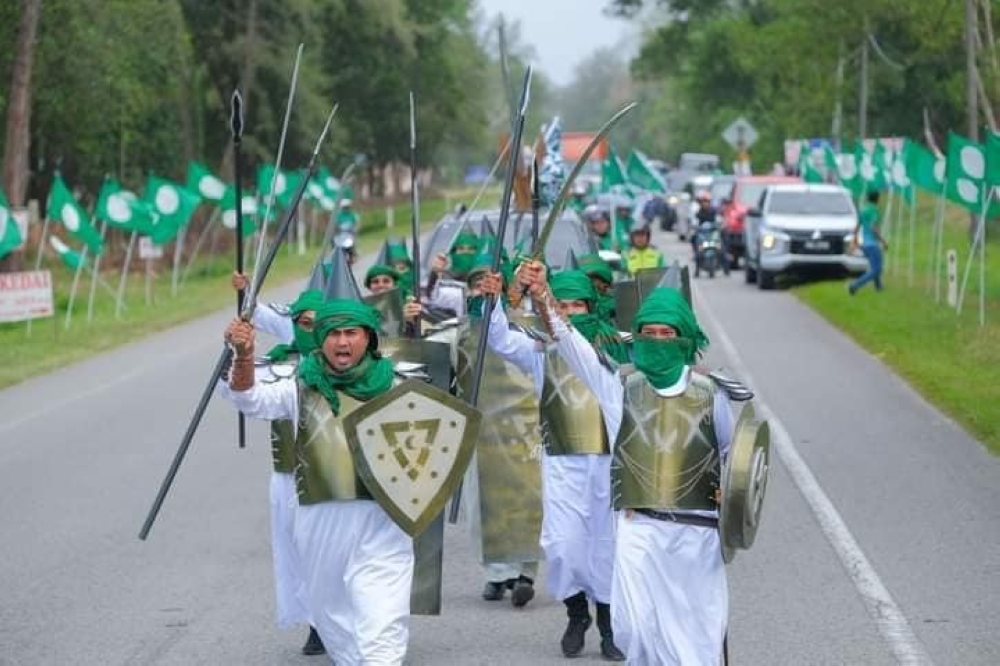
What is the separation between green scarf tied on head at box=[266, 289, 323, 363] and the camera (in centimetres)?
876

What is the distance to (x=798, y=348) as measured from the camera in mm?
23625

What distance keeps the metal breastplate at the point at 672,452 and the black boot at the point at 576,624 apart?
4.94 ft

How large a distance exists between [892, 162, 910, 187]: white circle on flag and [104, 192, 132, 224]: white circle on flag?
1166cm

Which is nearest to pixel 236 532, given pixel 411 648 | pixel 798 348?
pixel 411 648

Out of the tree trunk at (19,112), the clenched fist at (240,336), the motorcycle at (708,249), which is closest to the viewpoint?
the clenched fist at (240,336)

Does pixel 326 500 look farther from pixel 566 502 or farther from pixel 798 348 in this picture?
pixel 798 348

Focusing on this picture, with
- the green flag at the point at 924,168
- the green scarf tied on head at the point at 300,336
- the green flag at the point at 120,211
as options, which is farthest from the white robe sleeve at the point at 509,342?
the green flag at the point at 120,211

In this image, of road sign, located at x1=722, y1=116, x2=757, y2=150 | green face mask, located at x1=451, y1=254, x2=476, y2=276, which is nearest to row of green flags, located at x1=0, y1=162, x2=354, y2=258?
green face mask, located at x1=451, y1=254, x2=476, y2=276

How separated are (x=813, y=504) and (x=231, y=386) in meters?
6.12

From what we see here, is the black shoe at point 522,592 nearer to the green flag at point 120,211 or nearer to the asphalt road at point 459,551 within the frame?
the asphalt road at point 459,551

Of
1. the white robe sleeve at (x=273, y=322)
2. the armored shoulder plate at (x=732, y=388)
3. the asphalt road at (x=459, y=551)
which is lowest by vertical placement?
the asphalt road at (x=459, y=551)

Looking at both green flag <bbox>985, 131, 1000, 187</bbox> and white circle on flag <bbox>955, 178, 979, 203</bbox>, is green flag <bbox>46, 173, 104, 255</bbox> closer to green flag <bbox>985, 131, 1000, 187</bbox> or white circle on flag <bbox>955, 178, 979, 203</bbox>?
white circle on flag <bbox>955, 178, 979, 203</bbox>

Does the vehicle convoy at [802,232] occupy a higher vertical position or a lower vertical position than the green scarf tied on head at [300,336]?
lower

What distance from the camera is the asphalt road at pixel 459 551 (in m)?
8.72
